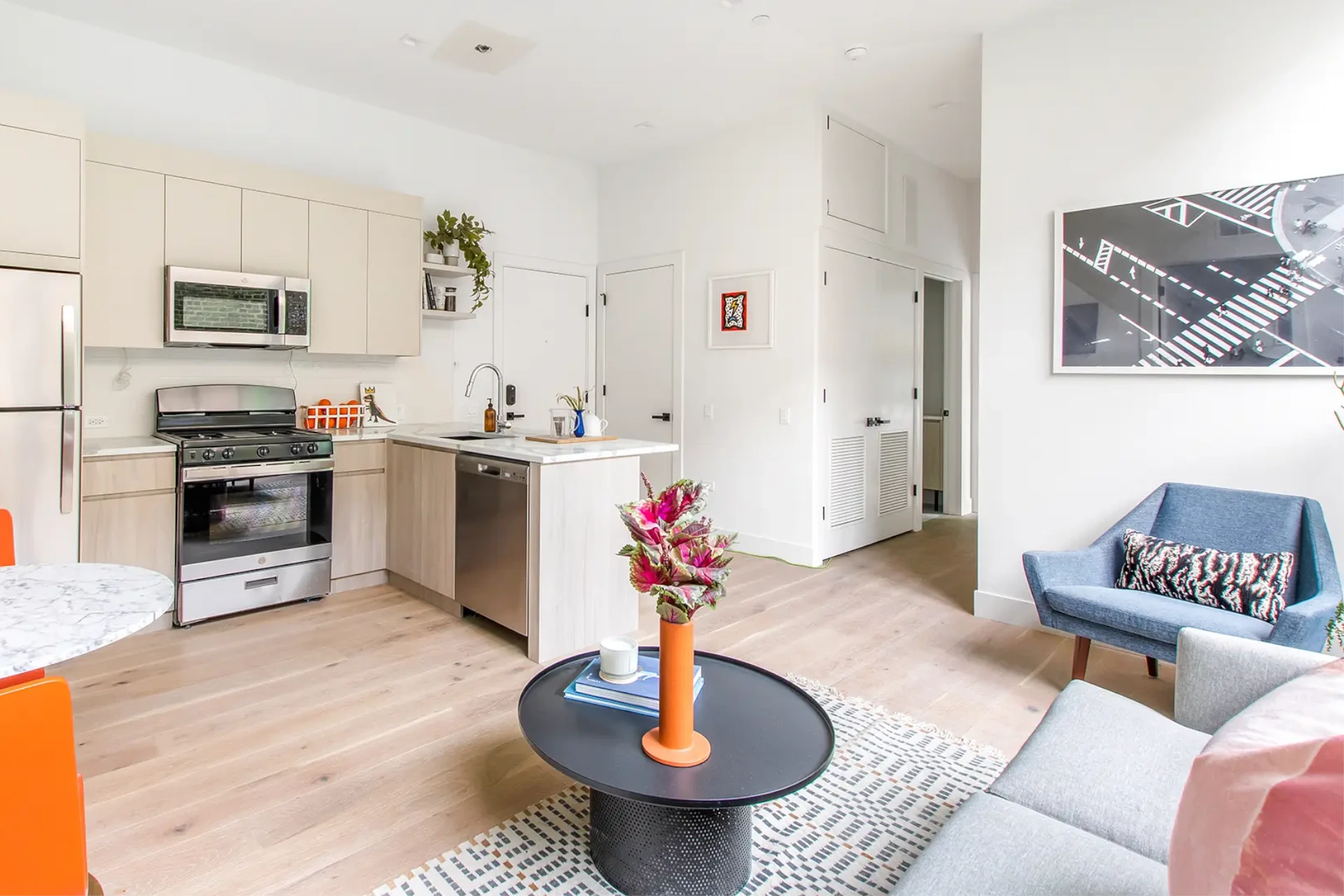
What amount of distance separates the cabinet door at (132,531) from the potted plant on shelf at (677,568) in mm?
2982

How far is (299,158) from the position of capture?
437cm

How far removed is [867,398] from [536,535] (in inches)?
→ 121

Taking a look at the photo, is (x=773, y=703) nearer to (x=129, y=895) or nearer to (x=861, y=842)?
(x=861, y=842)

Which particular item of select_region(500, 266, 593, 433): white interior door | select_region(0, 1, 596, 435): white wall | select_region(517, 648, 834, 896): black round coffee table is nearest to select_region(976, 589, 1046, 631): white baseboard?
select_region(517, 648, 834, 896): black round coffee table

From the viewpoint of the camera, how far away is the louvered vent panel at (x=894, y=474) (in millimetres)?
5484

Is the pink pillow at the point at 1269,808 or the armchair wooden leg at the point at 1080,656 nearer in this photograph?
the pink pillow at the point at 1269,808

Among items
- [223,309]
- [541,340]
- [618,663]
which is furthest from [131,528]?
[541,340]

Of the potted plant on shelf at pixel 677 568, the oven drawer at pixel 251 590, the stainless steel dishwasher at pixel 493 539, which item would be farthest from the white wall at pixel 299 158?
the potted plant on shelf at pixel 677 568

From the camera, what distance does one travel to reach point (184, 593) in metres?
3.46

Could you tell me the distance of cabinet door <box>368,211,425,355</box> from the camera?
14.1 ft

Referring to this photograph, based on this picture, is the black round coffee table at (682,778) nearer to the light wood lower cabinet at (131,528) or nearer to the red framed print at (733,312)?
the light wood lower cabinet at (131,528)

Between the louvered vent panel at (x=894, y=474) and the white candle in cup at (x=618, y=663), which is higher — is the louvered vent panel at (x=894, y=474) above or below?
above

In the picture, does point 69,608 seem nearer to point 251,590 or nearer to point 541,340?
point 251,590

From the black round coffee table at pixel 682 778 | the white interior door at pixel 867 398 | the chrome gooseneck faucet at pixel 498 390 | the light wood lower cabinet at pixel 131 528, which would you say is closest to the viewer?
the black round coffee table at pixel 682 778
